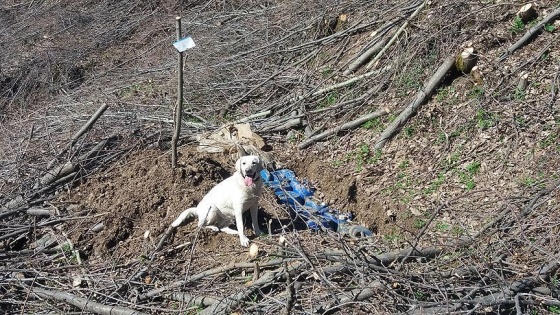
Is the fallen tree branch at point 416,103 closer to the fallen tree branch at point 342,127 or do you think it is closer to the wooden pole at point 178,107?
the fallen tree branch at point 342,127

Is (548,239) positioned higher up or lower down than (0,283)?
lower down

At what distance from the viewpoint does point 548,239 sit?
16.6 feet

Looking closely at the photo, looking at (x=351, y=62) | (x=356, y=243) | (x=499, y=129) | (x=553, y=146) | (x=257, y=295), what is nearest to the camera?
(x=257, y=295)

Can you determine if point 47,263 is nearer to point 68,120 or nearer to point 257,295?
point 257,295

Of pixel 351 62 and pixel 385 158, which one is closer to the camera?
pixel 385 158

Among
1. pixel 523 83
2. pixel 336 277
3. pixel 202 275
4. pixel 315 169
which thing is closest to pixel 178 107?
pixel 202 275

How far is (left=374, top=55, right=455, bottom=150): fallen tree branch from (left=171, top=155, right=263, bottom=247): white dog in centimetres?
217

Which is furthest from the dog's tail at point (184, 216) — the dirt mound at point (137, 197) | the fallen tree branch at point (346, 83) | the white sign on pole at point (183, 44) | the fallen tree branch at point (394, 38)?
the fallen tree branch at point (394, 38)

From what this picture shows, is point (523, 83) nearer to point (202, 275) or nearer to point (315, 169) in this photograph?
point (315, 169)

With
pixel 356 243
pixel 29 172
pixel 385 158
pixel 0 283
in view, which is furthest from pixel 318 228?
pixel 29 172

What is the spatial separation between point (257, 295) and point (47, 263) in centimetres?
216

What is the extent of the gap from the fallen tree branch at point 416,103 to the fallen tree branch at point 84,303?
3.52 m

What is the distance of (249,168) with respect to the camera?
5.70m

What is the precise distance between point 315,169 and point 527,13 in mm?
3012
